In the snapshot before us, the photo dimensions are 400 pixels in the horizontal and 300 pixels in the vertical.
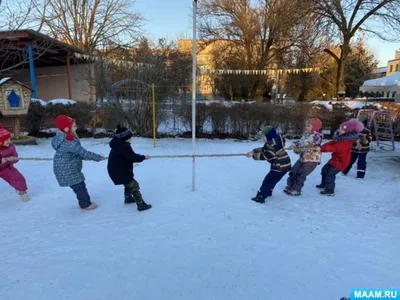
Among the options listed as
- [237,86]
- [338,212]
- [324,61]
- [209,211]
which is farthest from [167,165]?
[324,61]

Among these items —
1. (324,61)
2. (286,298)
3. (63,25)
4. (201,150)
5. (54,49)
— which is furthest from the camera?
(324,61)

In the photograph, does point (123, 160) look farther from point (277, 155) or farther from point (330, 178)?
point (330, 178)

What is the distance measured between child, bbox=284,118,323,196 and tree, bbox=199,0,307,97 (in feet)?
66.9

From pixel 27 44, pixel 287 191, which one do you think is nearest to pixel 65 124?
pixel 287 191

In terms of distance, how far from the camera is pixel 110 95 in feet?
32.6

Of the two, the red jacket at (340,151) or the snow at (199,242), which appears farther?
the red jacket at (340,151)

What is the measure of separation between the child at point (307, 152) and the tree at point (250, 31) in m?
20.4

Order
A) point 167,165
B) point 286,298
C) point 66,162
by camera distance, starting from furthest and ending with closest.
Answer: point 167,165
point 66,162
point 286,298

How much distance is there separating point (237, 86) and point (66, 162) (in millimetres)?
24901

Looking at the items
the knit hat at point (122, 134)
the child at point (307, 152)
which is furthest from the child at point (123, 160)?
the child at point (307, 152)

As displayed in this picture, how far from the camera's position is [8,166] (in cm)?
441

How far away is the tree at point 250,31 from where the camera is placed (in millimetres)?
23562

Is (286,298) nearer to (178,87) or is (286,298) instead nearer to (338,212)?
(338,212)

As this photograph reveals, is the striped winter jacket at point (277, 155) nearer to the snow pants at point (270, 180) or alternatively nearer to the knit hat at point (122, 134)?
the snow pants at point (270, 180)
